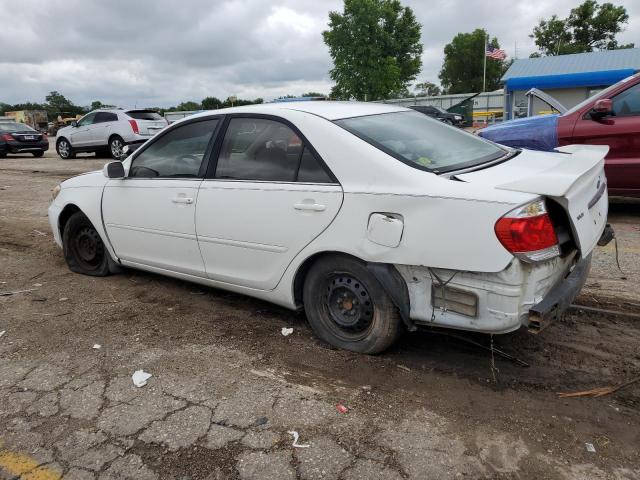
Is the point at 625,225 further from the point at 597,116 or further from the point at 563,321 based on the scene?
the point at 563,321

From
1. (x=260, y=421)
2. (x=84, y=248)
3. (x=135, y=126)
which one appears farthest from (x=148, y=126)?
(x=260, y=421)

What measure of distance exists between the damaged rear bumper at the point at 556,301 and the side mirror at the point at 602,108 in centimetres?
387

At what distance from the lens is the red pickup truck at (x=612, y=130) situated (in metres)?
6.28

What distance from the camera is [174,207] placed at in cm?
415

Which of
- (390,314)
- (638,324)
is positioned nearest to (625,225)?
(638,324)

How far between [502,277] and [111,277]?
3897mm

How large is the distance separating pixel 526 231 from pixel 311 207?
50.5 inches

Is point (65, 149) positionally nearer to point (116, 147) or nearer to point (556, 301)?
point (116, 147)

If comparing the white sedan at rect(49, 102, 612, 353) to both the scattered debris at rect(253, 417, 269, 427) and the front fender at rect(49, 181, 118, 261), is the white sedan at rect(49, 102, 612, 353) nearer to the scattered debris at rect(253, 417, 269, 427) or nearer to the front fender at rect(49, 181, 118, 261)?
the front fender at rect(49, 181, 118, 261)

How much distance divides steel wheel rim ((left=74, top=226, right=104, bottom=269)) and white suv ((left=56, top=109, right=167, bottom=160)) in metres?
11.6

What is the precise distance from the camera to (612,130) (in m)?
6.38

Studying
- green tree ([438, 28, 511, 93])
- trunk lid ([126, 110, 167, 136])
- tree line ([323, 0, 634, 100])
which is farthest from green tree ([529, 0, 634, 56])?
trunk lid ([126, 110, 167, 136])

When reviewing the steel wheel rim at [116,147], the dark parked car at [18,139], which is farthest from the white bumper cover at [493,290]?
the dark parked car at [18,139]

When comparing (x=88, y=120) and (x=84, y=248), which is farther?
(x=88, y=120)
